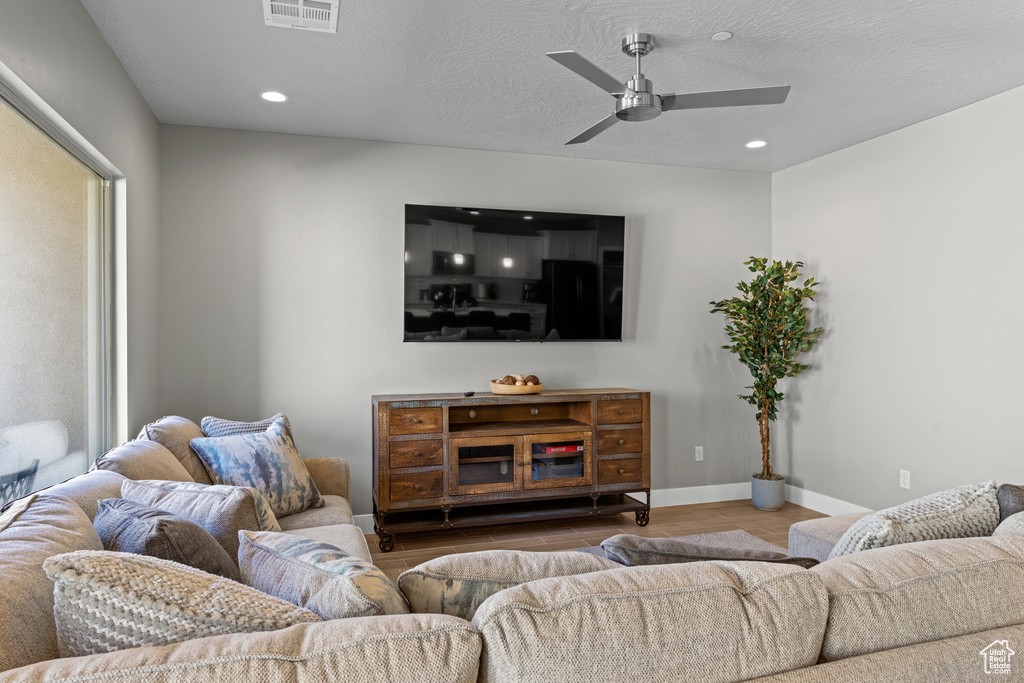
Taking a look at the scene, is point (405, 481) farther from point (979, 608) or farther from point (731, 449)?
point (979, 608)

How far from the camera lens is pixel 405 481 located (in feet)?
12.6

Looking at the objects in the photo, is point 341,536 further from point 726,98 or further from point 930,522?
point 726,98

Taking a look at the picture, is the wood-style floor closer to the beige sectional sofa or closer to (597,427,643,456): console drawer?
(597,427,643,456): console drawer

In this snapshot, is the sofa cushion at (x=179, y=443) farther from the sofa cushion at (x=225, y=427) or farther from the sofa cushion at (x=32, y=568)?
the sofa cushion at (x=32, y=568)

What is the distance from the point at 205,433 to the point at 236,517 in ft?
5.15

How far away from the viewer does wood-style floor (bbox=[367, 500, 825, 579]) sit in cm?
382

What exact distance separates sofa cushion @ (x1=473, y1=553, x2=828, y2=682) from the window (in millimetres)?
1788

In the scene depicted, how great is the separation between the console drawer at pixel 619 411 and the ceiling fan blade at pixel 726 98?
7.04 ft

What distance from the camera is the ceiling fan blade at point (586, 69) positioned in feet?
7.32

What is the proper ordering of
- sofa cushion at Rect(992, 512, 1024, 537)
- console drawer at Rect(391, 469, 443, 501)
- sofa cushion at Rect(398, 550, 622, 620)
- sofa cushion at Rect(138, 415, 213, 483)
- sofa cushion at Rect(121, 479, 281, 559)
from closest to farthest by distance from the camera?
sofa cushion at Rect(398, 550, 622, 620), sofa cushion at Rect(992, 512, 1024, 537), sofa cushion at Rect(121, 479, 281, 559), sofa cushion at Rect(138, 415, 213, 483), console drawer at Rect(391, 469, 443, 501)

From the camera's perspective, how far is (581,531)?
4207 mm

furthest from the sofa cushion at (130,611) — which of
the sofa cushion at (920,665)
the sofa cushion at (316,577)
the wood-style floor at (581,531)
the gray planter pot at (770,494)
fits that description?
the gray planter pot at (770,494)

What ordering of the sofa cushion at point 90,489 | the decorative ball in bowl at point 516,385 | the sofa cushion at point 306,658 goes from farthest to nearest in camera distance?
the decorative ball in bowl at point 516,385 → the sofa cushion at point 90,489 → the sofa cushion at point 306,658

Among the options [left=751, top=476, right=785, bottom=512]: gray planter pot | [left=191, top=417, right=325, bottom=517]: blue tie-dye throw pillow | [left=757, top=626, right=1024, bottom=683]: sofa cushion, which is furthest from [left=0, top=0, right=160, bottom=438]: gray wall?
[left=751, top=476, right=785, bottom=512]: gray planter pot
